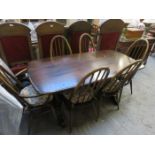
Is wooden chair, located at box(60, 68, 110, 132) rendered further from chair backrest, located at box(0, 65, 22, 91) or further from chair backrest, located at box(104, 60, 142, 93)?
chair backrest, located at box(0, 65, 22, 91)

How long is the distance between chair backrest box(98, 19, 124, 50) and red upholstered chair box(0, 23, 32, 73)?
1.33 metres

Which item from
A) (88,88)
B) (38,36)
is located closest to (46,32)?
(38,36)

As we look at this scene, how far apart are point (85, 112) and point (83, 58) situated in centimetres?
80

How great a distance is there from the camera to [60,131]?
6.22 feet

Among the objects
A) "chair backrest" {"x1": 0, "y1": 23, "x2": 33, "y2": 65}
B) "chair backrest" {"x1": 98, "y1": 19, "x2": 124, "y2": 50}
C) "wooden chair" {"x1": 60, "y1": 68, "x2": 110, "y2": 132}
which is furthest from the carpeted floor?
"chair backrest" {"x1": 0, "y1": 23, "x2": 33, "y2": 65}

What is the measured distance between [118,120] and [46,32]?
174cm

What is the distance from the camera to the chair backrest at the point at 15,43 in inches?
87.5

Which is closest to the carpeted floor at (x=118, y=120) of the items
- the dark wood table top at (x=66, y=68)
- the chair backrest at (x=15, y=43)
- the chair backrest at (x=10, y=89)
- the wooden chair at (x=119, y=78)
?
the wooden chair at (x=119, y=78)

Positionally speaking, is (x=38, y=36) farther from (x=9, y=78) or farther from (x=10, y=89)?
(x=10, y=89)

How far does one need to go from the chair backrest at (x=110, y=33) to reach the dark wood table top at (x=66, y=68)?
0.58 meters

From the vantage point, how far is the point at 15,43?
2385 millimetres

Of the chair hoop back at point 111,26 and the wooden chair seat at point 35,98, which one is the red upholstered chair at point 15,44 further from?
the chair hoop back at point 111,26

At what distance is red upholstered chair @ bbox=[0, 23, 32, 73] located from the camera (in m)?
2.23
